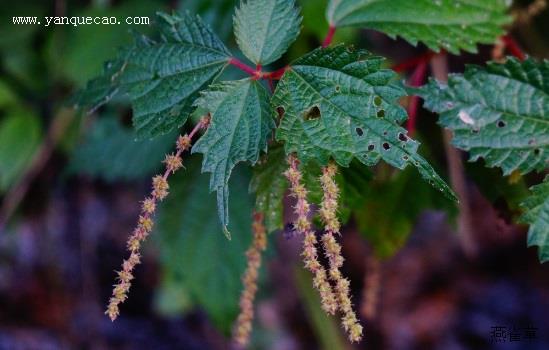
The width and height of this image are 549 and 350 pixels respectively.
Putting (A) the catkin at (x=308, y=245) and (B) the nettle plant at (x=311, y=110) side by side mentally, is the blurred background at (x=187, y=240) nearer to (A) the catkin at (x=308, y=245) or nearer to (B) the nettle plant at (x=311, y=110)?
(B) the nettle plant at (x=311, y=110)

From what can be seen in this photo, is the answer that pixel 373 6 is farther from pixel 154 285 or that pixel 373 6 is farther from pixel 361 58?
pixel 154 285

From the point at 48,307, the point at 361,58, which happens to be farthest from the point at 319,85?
the point at 48,307

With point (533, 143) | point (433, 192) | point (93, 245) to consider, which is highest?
point (533, 143)

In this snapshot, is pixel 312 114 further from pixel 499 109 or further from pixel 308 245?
pixel 499 109

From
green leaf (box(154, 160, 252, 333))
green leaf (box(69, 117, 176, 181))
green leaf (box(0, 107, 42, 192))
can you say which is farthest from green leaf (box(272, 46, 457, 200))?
green leaf (box(0, 107, 42, 192))

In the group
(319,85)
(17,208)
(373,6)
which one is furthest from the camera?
(17,208)
